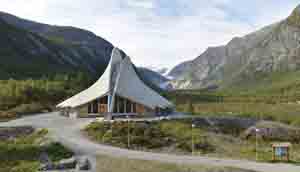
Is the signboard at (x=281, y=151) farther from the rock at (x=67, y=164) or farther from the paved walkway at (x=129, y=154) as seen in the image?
the rock at (x=67, y=164)

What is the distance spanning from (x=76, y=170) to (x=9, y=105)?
36.2 m

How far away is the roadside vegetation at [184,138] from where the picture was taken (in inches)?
1039

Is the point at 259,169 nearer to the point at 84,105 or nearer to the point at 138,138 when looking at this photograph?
the point at 138,138

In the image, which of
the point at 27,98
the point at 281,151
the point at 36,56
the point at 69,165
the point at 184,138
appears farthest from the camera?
the point at 36,56

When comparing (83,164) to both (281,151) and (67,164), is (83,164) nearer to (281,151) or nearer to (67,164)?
(67,164)

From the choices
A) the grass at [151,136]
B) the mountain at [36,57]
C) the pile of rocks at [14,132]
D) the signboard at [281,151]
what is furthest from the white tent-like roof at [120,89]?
the mountain at [36,57]

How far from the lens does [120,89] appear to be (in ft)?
130

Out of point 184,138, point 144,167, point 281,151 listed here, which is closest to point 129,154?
point 144,167

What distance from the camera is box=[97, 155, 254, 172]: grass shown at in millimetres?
18000

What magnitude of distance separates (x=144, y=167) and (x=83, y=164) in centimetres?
338

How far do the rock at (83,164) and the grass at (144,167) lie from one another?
0.58 metres

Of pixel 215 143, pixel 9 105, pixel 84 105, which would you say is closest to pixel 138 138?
pixel 215 143

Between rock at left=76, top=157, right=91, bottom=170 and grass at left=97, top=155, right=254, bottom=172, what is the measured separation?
22.8 inches

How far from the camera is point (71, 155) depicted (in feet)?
71.4
